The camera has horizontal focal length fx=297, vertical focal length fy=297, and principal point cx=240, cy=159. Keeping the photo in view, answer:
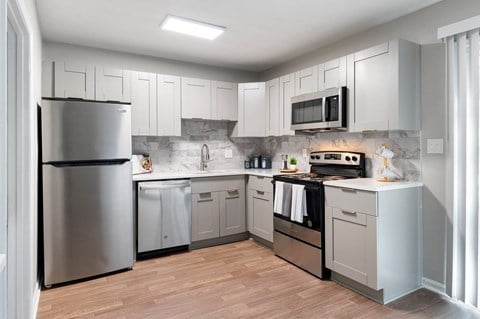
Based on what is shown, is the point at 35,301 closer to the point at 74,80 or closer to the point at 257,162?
the point at 74,80

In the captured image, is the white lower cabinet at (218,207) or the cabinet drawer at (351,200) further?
the white lower cabinet at (218,207)

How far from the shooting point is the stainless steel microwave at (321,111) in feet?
9.65

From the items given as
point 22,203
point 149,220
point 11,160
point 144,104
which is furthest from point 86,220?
point 144,104

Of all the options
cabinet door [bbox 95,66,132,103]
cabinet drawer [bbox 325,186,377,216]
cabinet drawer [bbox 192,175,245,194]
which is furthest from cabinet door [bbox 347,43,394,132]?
cabinet door [bbox 95,66,132,103]

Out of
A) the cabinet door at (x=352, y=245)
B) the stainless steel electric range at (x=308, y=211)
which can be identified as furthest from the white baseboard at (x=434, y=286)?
the stainless steel electric range at (x=308, y=211)

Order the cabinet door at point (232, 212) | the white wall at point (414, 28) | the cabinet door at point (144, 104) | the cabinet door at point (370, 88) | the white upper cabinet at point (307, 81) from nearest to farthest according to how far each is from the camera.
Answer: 1. the white wall at point (414, 28)
2. the cabinet door at point (370, 88)
3. the white upper cabinet at point (307, 81)
4. the cabinet door at point (144, 104)
5. the cabinet door at point (232, 212)

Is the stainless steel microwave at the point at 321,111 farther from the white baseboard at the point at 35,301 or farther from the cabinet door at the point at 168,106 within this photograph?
the white baseboard at the point at 35,301

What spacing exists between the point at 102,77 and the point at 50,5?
91cm

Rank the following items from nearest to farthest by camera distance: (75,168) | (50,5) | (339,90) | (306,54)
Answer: (50,5)
(75,168)
(339,90)
(306,54)

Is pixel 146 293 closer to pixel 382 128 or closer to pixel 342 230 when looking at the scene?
pixel 342 230

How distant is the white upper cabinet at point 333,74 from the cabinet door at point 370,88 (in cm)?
7

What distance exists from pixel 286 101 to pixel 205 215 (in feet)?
5.73

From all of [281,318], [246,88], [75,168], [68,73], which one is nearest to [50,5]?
[68,73]

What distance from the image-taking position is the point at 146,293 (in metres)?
2.54
